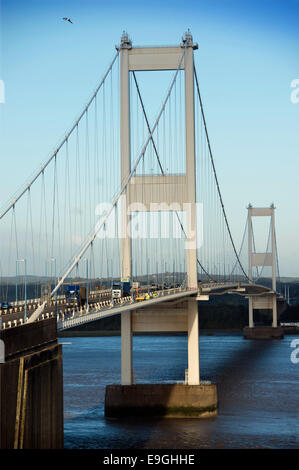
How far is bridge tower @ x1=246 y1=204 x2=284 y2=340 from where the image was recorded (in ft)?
219

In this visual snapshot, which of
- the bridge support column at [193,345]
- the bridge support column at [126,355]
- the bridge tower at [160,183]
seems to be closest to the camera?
the bridge support column at [126,355]

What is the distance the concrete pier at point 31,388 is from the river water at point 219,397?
19.4ft

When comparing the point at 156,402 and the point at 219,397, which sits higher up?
the point at 156,402

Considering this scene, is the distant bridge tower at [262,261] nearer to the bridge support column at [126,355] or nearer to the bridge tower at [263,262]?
the bridge tower at [263,262]

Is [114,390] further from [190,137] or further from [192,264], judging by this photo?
[190,137]

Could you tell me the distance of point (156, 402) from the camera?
25.8m

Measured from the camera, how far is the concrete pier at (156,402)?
25.7m

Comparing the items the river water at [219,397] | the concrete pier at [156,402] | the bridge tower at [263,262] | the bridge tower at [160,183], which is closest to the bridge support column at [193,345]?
the bridge tower at [160,183]

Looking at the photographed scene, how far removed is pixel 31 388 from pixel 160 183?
13955 mm

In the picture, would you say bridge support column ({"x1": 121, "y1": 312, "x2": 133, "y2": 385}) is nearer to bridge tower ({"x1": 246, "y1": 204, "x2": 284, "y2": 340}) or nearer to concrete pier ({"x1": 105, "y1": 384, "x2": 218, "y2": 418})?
concrete pier ({"x1": 105, "y1": 384, "x2": 218, "y2": 418})

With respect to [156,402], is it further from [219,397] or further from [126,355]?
[219,397]

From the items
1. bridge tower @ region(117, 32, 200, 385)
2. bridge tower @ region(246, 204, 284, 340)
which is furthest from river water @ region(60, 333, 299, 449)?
bridge tower @ region(246, 204, 284, 340)

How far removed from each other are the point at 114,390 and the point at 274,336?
40991mm

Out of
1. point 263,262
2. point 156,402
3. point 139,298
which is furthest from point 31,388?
point 263,262
